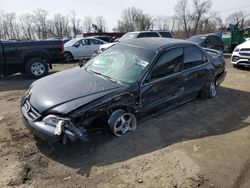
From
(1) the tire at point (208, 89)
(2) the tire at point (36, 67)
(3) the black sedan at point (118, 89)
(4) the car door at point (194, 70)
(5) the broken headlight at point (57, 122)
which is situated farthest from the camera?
(2) the tire at point (36, 67)

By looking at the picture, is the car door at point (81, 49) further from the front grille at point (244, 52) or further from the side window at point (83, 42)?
the front grille at point (244, 52)

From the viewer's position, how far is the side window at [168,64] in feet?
17.0

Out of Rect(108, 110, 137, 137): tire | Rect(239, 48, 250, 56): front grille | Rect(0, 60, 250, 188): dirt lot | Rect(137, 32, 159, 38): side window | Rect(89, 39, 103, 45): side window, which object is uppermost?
Rect(137, 32, 159, 38): side window

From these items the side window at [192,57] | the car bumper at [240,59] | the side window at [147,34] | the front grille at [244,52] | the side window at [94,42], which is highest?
the side window at [147,34]

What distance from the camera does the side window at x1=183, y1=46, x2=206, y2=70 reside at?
237 inches

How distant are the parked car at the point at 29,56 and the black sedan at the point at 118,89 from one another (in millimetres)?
5460

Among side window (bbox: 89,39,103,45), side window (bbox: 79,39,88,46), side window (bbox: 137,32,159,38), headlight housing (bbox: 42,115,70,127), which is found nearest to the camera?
headlight housing (bbox: 42,115,70,127)

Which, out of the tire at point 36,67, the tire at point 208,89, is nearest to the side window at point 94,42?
the tire at point 36,67

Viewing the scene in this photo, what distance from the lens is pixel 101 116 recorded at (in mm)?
4387

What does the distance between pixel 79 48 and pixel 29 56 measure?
285 inches

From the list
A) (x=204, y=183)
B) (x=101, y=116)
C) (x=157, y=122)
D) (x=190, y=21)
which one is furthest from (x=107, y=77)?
(x=190, y=21)

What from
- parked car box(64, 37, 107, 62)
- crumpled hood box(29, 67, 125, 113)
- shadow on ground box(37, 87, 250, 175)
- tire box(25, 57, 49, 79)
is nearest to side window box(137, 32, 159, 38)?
parked car box(64, 37, 107, 62)

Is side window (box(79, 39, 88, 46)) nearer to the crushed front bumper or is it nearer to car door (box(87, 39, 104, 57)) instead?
car door (box(87, 39, 104, 57))

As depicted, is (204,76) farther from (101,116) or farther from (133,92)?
(101,116)
